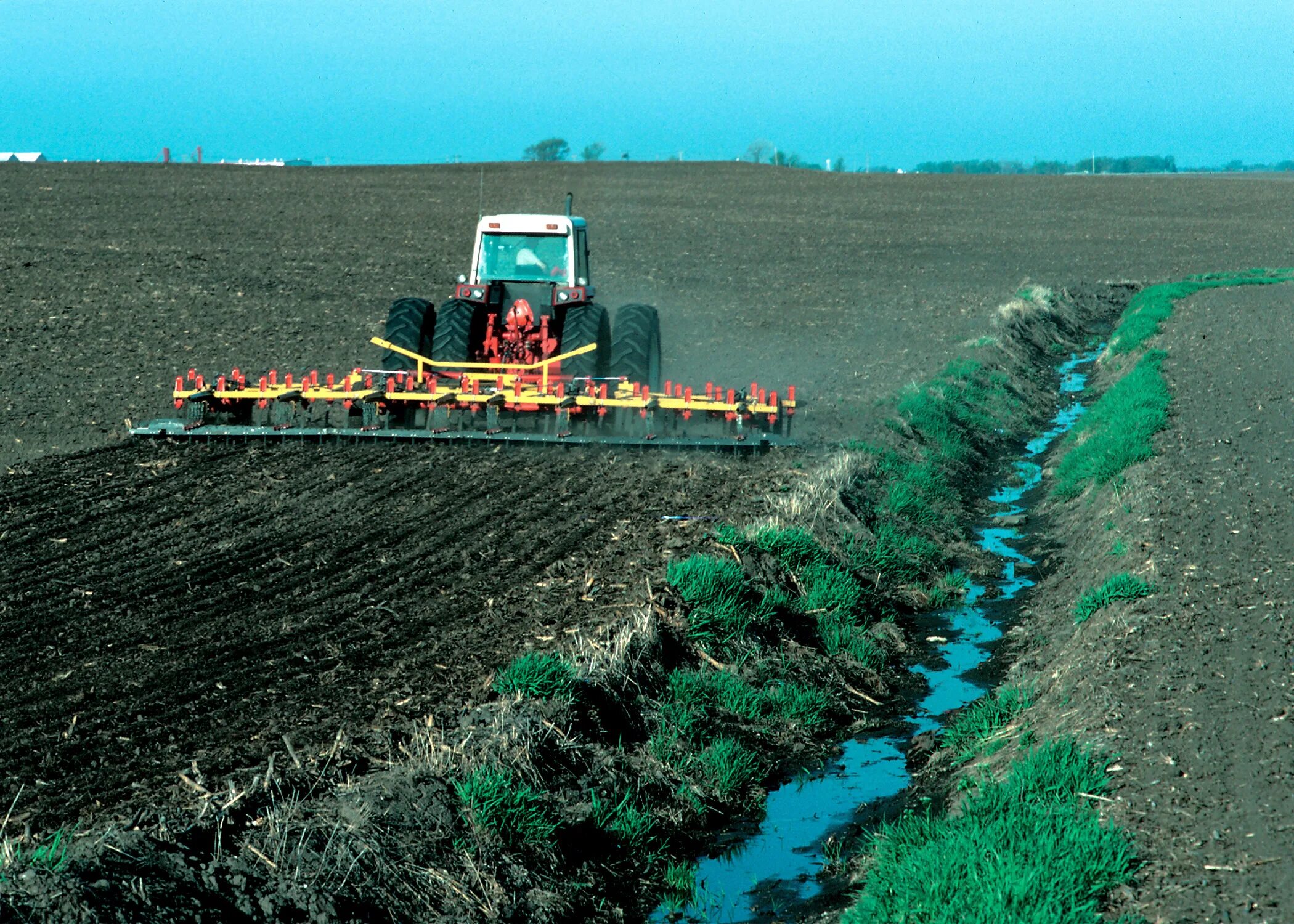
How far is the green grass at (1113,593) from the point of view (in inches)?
334

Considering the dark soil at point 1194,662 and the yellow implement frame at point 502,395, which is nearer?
the dark soil at point 1194,662

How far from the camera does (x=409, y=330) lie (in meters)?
14.7

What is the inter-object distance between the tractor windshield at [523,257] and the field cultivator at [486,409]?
1.11m

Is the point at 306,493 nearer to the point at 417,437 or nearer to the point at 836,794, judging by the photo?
the point at 417,437

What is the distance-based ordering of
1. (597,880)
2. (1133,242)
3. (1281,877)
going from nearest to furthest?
(1281,877), (597,880), (1133,242)

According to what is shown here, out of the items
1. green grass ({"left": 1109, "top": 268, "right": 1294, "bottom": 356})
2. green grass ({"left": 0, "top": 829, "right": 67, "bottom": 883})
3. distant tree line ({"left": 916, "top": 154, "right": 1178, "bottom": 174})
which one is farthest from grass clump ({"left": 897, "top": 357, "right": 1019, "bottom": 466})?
distant tree line ({"left": 916, "top": 154, "right": 1178, "bottom": 174})

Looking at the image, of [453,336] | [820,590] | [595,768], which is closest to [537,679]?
[595,768]

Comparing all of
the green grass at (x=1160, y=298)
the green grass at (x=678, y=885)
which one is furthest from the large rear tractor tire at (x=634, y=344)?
the green grass at (x=1160, y=298)

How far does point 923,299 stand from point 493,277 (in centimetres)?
1550

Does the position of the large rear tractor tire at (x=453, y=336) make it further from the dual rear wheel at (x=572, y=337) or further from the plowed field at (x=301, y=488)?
the plowed field at (x=301, y=488)

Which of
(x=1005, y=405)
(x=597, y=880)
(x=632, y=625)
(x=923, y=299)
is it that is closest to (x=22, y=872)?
(x=597, y=880)

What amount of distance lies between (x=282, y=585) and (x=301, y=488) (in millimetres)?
2823

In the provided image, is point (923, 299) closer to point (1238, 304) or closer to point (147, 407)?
point (1238, 304)

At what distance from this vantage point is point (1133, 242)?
4556cm
